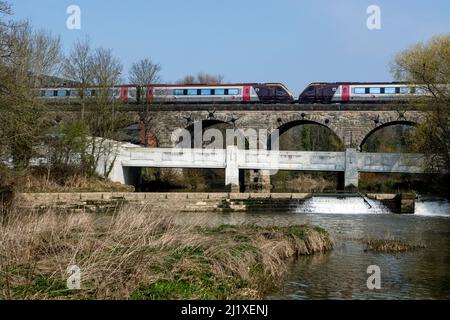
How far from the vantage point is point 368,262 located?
12383mm

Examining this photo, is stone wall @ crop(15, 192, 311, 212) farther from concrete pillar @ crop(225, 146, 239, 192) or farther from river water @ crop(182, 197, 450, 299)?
concrete pillar @ crop(225, 146, 239, 192)

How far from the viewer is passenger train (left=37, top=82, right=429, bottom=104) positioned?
40.4 meters

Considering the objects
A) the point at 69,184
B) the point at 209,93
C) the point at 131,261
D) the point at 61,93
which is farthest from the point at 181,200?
the point at 209,93

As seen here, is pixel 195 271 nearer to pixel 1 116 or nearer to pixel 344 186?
pixel 1 116

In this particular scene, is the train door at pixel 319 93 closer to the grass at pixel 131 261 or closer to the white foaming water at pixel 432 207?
the white foaming water at pixel 432 207

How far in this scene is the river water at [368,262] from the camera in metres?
9.59

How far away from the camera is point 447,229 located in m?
19.8

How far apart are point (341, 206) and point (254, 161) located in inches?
326

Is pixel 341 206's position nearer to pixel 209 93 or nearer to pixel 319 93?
pixel 319 93

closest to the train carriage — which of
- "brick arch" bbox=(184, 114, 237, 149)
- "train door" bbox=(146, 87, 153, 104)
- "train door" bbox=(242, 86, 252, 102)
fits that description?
"train door" bbox=(242, 86, 252, 102)
